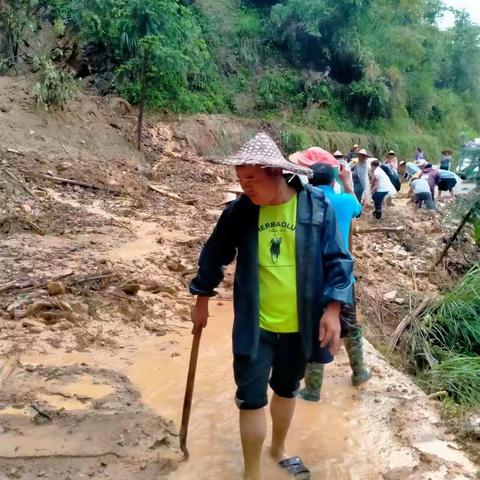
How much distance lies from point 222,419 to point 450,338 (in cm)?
406

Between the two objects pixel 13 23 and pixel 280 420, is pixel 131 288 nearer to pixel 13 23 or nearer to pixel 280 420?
pixel 280 420

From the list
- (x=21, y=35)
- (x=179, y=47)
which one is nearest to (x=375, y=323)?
(x=179, y=47)

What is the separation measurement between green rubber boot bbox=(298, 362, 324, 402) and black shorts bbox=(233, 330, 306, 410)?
1.07m

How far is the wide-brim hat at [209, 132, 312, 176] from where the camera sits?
2395 millimetres

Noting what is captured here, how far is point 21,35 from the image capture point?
15.7m

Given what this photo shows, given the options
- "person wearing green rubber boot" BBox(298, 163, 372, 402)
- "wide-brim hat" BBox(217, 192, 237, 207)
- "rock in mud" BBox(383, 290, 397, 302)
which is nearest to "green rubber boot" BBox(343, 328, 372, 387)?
"person wearing green rubber boot" BBox(298, 163, 372, 402)

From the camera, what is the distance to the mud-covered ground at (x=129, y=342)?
3.01m

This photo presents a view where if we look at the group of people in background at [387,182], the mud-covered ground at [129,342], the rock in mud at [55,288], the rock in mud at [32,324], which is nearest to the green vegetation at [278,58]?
the group of people in background at [387,182]

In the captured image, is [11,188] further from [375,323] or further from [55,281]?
[375,323]

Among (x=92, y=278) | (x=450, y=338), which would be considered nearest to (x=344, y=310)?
(x=92, y=278)

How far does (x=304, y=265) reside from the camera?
8.17 feet

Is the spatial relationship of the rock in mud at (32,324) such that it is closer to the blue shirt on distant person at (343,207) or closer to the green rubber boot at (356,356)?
the green rubber boot at (356,356)

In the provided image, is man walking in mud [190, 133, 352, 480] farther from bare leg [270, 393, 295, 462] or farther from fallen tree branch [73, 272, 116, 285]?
fallen tree branch [73, 272, 116, 285]

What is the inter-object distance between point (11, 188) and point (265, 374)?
710cm
